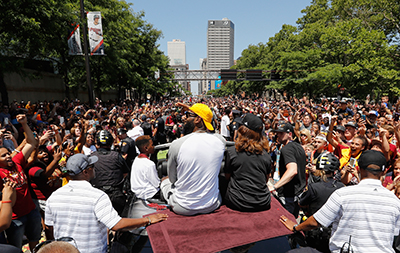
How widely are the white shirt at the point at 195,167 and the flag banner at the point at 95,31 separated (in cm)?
1231

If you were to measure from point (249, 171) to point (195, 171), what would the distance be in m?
0.66

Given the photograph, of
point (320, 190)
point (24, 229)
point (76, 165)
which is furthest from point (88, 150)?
point (320, 190)

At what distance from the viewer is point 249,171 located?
2922 millimetres

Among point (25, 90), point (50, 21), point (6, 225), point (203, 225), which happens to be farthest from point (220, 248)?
point (25, 90)

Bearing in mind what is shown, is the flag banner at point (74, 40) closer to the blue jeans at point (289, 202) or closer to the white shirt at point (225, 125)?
the white shirt at point (225, 125)


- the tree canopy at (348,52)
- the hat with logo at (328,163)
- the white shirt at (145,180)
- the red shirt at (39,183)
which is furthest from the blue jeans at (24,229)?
the tree canopy at (348,52)

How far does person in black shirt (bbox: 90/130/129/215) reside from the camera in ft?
13.4

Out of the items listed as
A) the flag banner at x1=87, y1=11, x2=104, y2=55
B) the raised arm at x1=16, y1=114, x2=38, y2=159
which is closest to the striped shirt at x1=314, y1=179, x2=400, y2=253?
the raised arm at x1=16, y1=114, x2=38, y2=159

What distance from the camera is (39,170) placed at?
13.0 ft

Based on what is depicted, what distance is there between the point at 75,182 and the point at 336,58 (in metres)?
33.2

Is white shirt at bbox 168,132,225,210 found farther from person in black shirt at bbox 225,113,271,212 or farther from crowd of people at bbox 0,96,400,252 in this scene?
person in black shirt at bbox 225,113,271,212

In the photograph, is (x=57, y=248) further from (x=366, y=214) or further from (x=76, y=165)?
(x=366, y=214)

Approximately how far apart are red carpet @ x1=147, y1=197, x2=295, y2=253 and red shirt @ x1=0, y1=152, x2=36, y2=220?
2.20 meters

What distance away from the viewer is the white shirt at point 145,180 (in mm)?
3839
